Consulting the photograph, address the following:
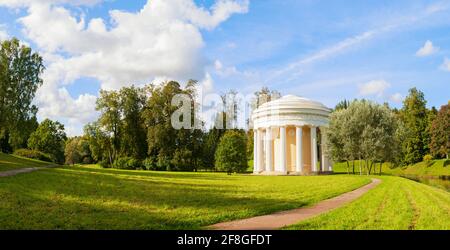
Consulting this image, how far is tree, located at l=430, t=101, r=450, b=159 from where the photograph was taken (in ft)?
212

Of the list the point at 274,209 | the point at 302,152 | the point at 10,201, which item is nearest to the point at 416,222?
the point at 274,209

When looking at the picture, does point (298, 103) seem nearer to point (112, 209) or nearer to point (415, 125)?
point (415, 125)

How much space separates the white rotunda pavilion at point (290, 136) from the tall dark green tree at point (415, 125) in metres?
25.7

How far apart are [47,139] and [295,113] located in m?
54.1

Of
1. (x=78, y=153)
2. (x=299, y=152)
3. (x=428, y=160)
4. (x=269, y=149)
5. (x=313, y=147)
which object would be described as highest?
(x=313, y=147)

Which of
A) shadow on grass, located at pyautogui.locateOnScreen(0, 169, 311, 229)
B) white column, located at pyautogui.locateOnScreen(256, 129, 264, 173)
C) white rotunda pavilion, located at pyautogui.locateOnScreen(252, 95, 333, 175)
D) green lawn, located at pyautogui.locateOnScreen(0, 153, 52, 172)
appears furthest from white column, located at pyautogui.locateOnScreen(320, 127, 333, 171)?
shadow on grass, located at pyautogui.locateOnScreen(0, 169, 311, 229)

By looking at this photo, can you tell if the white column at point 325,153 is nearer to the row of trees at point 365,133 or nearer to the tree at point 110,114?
the row of trees at point 365,133

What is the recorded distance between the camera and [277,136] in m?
56.2

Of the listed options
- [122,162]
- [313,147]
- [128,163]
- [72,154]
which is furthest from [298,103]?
[72,154]

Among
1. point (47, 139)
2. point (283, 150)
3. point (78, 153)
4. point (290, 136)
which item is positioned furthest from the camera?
point (78, 153)

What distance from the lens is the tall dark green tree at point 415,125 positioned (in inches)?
2884

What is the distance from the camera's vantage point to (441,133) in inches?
2581
